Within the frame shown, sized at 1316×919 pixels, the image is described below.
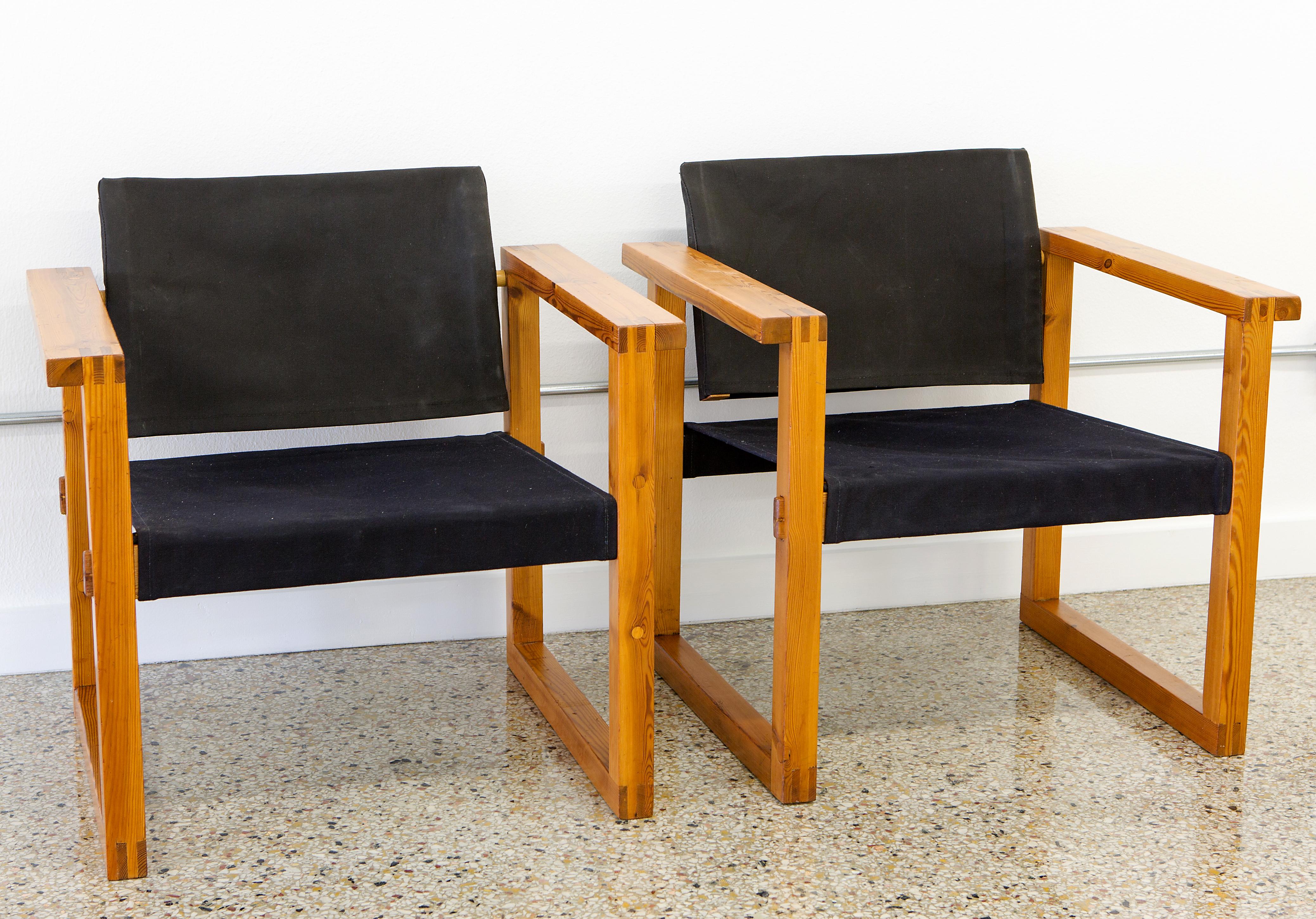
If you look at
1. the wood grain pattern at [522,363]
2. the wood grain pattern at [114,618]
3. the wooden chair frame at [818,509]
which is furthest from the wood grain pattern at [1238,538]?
the wood grain pattern at [114,618]

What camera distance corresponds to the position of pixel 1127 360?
84.9 inches

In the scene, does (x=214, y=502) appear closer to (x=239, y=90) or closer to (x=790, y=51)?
(x=239, y=90)

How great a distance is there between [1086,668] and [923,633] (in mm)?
246

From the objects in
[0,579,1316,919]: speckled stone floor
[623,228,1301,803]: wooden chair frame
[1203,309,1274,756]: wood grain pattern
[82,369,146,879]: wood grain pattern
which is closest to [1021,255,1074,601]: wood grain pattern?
[623,228,1301,803]: wooden chair frame

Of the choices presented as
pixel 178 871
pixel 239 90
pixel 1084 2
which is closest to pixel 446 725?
pixel 178 871

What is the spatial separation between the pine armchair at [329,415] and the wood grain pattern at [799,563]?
0.14m

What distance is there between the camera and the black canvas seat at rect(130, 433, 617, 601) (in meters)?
1.28

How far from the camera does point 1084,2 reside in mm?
2031

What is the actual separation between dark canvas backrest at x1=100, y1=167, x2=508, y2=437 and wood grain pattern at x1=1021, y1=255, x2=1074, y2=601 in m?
0.77

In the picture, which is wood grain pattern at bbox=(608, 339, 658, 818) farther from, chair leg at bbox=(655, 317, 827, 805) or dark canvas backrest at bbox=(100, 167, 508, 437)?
dark canvas backrest at bbox=(100, 167, 508, 437)

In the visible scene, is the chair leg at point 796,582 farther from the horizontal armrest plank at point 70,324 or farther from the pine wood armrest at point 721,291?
the horizontal armrest plank at point 70,324

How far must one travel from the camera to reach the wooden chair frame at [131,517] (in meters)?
1.26

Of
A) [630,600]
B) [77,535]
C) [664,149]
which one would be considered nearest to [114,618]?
[77,535]

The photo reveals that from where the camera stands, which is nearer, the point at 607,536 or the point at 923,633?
the point at 607,536
